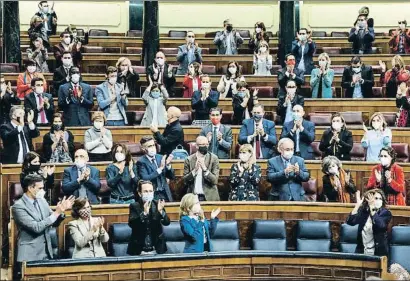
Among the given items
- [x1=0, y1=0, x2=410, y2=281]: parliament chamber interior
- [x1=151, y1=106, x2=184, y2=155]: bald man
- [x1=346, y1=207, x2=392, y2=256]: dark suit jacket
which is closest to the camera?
[x1=0, y1=0, x2=410, y2=281]: parliament chamber interior

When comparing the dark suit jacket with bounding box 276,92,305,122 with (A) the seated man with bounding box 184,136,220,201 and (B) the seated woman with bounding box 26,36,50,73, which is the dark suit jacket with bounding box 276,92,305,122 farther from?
(B) the seated woman with bounding box 26,36,50,73

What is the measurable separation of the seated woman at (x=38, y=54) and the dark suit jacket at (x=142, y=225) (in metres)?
4.54

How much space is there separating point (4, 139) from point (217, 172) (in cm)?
201

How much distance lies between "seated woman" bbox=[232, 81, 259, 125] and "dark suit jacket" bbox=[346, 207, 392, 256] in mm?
2422

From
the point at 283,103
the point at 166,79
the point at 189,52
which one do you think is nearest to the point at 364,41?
the point at 189,52

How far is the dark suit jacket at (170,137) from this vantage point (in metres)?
11.9

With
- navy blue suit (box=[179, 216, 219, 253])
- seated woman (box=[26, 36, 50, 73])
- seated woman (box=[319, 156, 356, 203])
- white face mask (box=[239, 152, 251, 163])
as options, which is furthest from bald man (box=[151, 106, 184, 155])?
seated woman (box=[26, 36, 50, 73])

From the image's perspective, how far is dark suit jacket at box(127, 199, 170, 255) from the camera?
10.3 meters

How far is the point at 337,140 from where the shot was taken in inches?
470

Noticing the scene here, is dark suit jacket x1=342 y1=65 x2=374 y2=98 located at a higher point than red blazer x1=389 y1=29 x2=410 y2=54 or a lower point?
lower

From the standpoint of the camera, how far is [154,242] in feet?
34.1

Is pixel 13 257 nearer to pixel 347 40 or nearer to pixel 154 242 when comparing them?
pixel 154 242

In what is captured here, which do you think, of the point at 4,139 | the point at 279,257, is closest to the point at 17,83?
the point at 4,139

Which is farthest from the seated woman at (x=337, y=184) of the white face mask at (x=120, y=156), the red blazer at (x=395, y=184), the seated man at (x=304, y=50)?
the seated man at (x=304, y=50)
